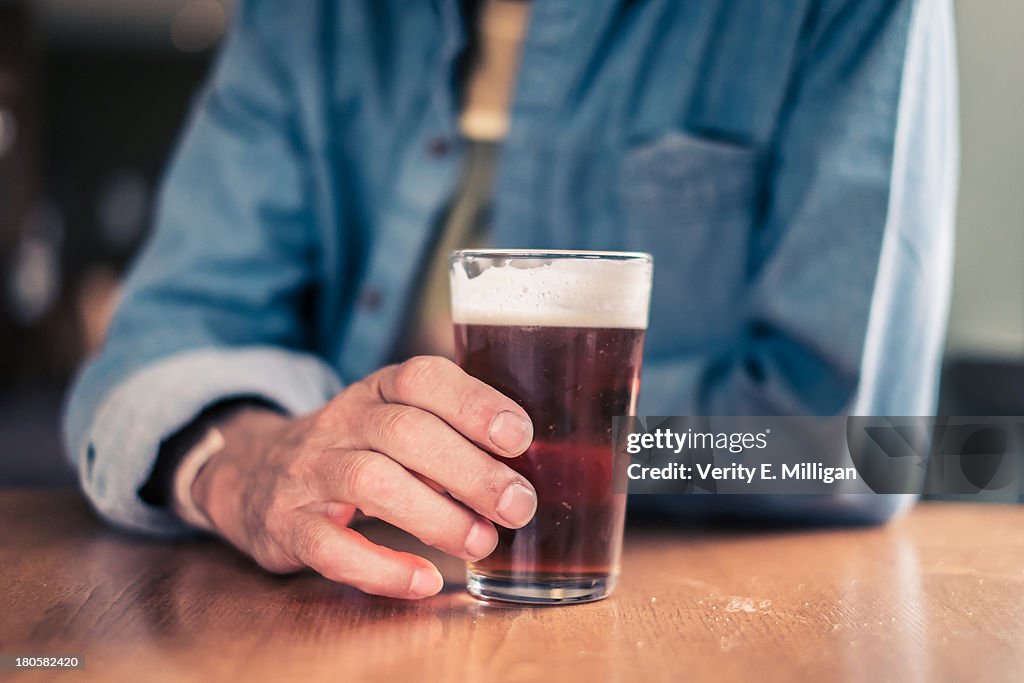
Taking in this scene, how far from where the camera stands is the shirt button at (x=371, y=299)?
1.47 metres

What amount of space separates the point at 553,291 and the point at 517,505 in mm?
157

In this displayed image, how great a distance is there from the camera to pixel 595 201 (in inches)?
54.4

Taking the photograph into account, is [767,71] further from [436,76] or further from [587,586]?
[587,586]

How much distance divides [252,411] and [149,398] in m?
0.11

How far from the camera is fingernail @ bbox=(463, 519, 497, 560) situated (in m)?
0.71

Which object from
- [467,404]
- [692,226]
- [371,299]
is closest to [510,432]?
[467,404]

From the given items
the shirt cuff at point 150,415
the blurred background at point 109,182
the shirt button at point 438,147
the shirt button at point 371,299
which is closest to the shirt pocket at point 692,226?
the shirt button at point 438,147

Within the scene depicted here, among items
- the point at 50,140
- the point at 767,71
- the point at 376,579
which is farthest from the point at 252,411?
the point at 50,140

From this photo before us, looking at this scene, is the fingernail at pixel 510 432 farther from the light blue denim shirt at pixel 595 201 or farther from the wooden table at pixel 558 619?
the light blue denim shirt at pixel 595 201

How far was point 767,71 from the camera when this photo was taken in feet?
4.10

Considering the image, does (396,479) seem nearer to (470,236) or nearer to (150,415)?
(150,415)

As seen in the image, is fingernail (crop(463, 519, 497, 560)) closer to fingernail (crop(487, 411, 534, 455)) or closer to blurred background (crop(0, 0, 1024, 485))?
fingernail (crop(487, 411, 534, 455))

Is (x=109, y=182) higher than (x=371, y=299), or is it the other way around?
(x=371, y=299)

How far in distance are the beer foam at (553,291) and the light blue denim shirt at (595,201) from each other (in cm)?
40
